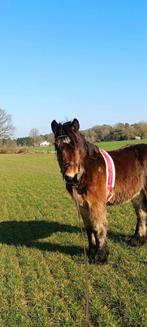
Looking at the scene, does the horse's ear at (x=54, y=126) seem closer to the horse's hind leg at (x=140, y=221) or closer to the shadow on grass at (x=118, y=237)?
the horse's hind leg at (x=140, y=221)

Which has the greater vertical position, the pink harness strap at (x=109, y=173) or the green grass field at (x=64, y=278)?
the pink harness strap at (x=109, y=173)

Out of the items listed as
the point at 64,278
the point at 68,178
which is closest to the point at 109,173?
the point at 68,178

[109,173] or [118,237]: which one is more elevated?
[109,173]

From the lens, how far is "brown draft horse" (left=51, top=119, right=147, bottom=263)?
20.6ft

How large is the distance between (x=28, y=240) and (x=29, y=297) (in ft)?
11.2

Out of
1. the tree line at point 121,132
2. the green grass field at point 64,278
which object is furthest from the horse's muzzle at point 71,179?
the tree line at point 121,132

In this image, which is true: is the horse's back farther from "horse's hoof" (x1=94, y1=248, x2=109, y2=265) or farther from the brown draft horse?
"horse's hoof" (x1=94, y1=248, x2=109, y2=265)

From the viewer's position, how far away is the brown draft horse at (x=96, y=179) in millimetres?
6277

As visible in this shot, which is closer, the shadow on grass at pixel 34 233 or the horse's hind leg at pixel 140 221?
the horse's hind leg at pixel 140 221

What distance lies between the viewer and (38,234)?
32.9 ft

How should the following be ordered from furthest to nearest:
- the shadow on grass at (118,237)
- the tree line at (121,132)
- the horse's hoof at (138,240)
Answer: the tree line at (121,132) → the shadow on grass at (118,237) → the horse's hoof at (138,240)

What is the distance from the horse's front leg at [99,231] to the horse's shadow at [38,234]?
74cm

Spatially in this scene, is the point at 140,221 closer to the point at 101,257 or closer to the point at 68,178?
the point at 101,257

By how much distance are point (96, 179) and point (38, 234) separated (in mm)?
3496
